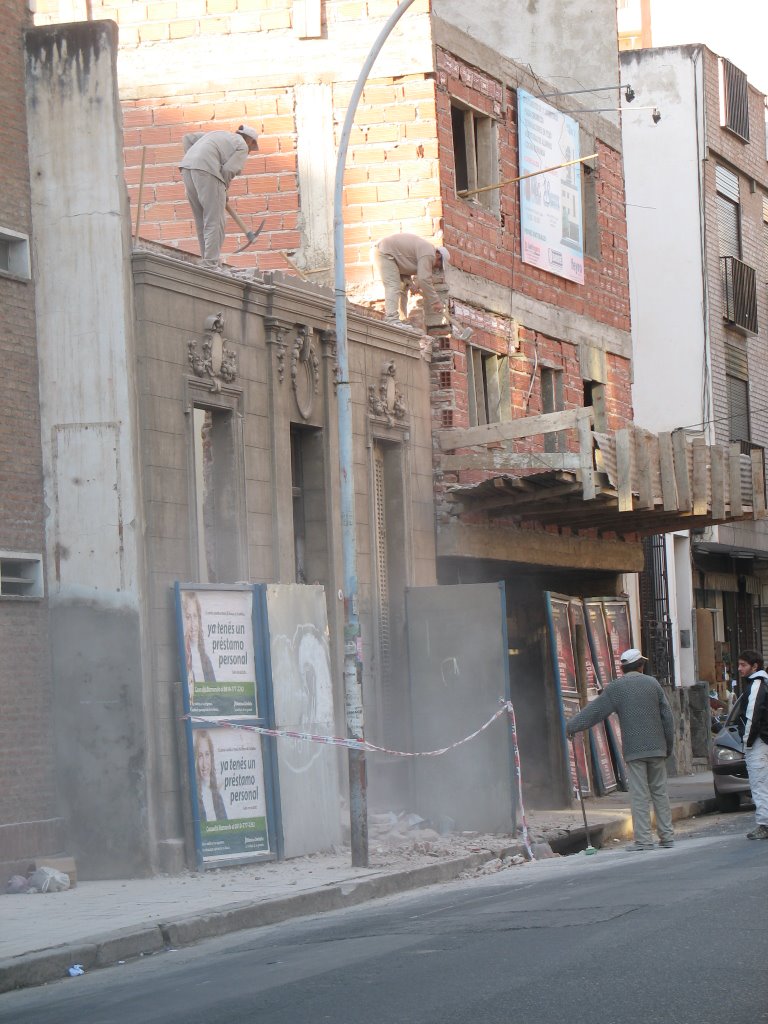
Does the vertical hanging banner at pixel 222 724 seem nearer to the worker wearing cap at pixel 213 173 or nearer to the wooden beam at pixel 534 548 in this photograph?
the worker wearing cap at pixel 213 173

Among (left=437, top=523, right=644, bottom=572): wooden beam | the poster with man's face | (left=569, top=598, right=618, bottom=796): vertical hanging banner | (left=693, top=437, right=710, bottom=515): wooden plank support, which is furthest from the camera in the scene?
(left=569, top=598, right=618, bottom=796): vertical hanging banner

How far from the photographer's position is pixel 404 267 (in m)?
21.4

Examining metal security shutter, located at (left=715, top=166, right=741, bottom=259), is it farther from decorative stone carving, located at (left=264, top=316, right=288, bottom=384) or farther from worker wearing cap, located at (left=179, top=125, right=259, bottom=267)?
decorative stone carving, located at (left=264, top=316, right=288, bottom=384)

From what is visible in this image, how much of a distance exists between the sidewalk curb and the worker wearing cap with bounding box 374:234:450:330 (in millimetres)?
7161

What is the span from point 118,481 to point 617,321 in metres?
13.8

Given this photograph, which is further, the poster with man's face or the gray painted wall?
the poster with man's face

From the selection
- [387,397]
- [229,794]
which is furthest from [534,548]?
[229,794]

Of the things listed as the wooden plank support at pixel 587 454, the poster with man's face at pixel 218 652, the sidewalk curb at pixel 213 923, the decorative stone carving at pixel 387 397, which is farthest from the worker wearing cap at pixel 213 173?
the sidewalk curb at pixel 213 923

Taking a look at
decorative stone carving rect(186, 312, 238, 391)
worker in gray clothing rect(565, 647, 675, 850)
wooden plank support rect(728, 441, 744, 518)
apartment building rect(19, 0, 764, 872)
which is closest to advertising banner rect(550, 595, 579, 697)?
apartment building rect(19, 0, 764, 872)

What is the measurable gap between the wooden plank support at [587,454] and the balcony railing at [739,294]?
1743 centimetres

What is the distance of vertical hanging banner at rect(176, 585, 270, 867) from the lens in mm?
15594

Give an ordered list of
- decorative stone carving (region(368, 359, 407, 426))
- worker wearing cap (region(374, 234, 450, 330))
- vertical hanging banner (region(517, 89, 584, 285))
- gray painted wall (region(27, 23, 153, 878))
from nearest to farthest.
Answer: gray painted wall (region(27, 23, 153, 878)) < decorative stone carving (region(368, 359, 407, 426)) < worker wearing cap (region(374, 234, 450, 330)) < vertical hanging banner (region(517, 89, 584, 285))

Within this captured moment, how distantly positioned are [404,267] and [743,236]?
1879cm

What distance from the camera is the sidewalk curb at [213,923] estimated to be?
416 inches
